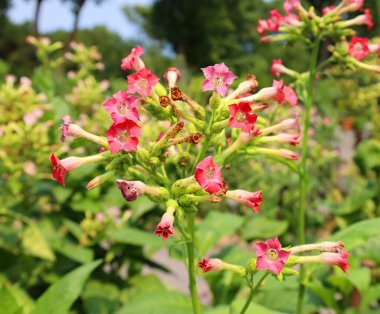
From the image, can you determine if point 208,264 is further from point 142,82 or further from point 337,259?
point 142,82

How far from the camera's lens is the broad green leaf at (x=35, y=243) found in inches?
109

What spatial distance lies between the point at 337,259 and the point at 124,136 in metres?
0.68

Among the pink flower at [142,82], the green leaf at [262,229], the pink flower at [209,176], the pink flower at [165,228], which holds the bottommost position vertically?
the green leaf at [262,229]

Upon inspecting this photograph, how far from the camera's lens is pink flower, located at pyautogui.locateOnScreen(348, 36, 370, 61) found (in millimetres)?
2094

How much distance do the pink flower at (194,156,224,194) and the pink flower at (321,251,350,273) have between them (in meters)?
0.42

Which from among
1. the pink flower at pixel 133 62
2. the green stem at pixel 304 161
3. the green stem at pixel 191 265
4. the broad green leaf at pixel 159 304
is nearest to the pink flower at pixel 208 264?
the green stem at pixel 191 265

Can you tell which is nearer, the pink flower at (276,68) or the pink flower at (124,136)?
the pink flower at (124,136)

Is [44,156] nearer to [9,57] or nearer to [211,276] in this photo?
[211,276]

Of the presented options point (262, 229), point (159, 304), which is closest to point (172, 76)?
point (159, 304)

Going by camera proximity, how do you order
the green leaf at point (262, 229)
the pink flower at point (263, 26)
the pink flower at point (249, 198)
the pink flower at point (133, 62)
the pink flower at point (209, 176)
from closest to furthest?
the pink flower at point (209, 176) < the pink flower at point (249, 198) < the pink flower at point (133, 62) < the pink flower at point (263, 26) < the green leaf at point (262, 229)

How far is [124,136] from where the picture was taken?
135 cm

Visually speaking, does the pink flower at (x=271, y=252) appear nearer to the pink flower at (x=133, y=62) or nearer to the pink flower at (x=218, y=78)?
the pink flower at (x=218, y=78)

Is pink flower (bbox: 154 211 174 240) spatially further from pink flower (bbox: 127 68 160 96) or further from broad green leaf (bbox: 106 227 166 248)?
broad green leaf (bbox: 106 227 166 248)

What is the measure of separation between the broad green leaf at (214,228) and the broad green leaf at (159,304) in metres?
0.35
